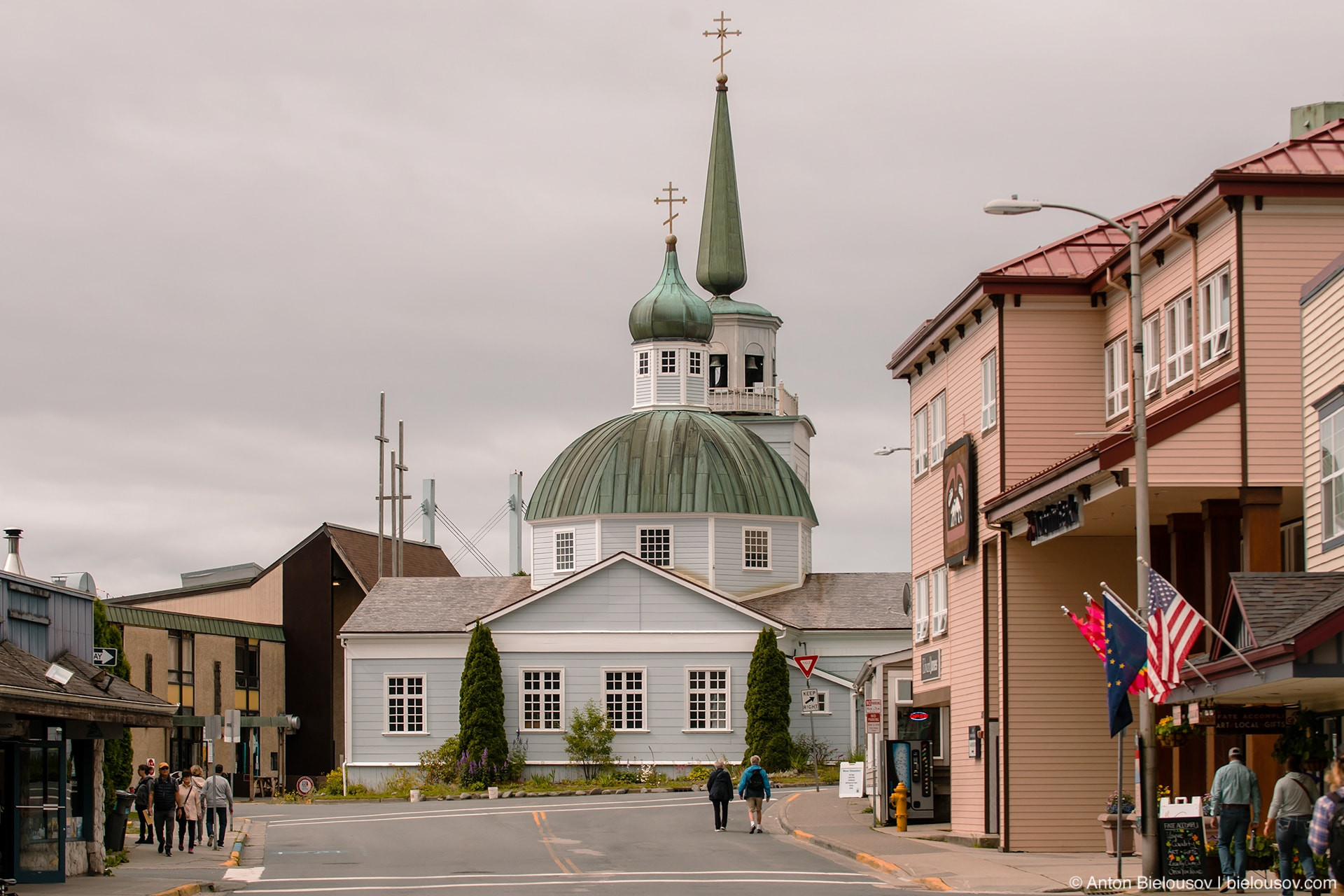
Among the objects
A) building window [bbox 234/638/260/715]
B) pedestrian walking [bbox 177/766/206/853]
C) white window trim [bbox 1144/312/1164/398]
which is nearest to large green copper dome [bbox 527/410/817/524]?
building window [bbox 234/638/260/715]

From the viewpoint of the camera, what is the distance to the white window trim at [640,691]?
56834 mm

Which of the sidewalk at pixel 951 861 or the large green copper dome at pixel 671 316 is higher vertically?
the large green copper dome at pixel 671 316

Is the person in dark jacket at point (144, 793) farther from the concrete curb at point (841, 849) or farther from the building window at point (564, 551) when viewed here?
the building window at point (564, 551)

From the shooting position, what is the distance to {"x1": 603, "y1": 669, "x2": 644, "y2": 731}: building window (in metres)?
57.0

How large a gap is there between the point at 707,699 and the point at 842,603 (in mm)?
6390

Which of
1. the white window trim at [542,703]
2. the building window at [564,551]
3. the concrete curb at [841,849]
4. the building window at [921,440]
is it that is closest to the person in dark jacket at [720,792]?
the concrete curb at [841,849]

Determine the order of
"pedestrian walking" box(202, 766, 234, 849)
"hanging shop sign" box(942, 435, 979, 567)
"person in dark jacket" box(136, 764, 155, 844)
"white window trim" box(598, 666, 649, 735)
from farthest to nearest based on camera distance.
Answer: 1. "white window trim" box(598, 666, 649, 735)
2. "pedestrian walking" box(202, 766, 234, 849)
3. "hanging shop sign" box(942, 435, 979, 567)
4. "person in dark jacket" box(136, 764, 155, 844)

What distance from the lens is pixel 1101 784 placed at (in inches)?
1169

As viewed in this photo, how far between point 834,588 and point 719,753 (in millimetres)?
8472

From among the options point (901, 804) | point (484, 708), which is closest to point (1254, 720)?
point (901, 804)

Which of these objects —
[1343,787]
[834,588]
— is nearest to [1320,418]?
[1343,787]

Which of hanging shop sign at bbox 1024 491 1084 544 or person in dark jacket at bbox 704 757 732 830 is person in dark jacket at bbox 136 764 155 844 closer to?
person in dark jacket at bbox 704 757 732 830

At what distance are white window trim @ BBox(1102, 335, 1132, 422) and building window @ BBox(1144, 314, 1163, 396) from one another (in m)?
0.33

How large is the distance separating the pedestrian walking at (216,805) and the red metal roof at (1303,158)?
66.2 ft
